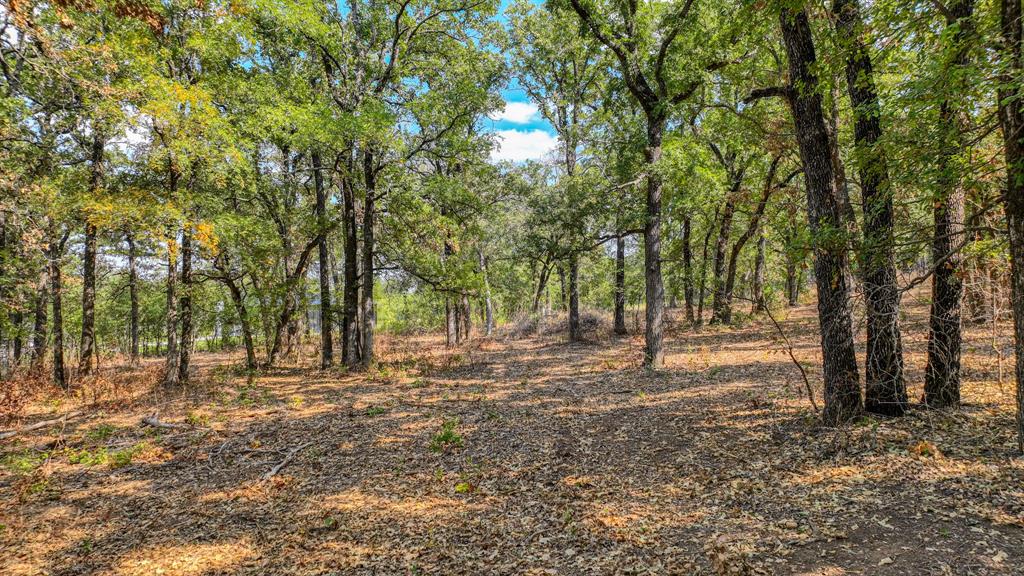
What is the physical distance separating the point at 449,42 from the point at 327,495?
14.4m

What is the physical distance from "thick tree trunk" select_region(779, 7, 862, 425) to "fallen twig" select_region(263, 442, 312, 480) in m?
8.27

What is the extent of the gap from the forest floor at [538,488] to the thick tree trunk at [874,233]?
1.58ft

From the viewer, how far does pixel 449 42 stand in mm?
14570

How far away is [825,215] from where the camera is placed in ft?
18.8

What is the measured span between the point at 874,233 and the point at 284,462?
8.87m

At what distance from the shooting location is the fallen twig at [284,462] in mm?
6391

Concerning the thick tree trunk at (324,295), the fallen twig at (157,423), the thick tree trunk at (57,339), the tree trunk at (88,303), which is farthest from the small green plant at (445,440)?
the tree trunk at (88,303)

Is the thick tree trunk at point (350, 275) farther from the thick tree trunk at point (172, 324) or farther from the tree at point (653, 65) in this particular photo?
the tree at point (653, 65)

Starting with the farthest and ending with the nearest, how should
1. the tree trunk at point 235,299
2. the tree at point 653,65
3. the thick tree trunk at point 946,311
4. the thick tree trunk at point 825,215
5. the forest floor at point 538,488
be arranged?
1. the tree trunk at point 235,299
2. the tree at point 653,65
3. the thick tree trunk at point 825,215
4. the thick tree trunk at point 946,311
5. the forest floor at point 538,488

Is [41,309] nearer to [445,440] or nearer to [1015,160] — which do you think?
[445,440]

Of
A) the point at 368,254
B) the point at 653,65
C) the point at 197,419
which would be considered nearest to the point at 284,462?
the point at 197,419

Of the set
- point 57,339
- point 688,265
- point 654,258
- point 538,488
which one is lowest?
point 538,488

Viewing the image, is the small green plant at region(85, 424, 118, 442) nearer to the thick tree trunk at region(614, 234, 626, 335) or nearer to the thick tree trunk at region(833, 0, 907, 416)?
the thick tree trunk at region(833, 0, 907, 416)

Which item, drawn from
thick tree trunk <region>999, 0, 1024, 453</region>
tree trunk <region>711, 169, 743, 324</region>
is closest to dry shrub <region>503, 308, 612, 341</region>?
tree trunk <region>711, 169, 743, 324</region>
